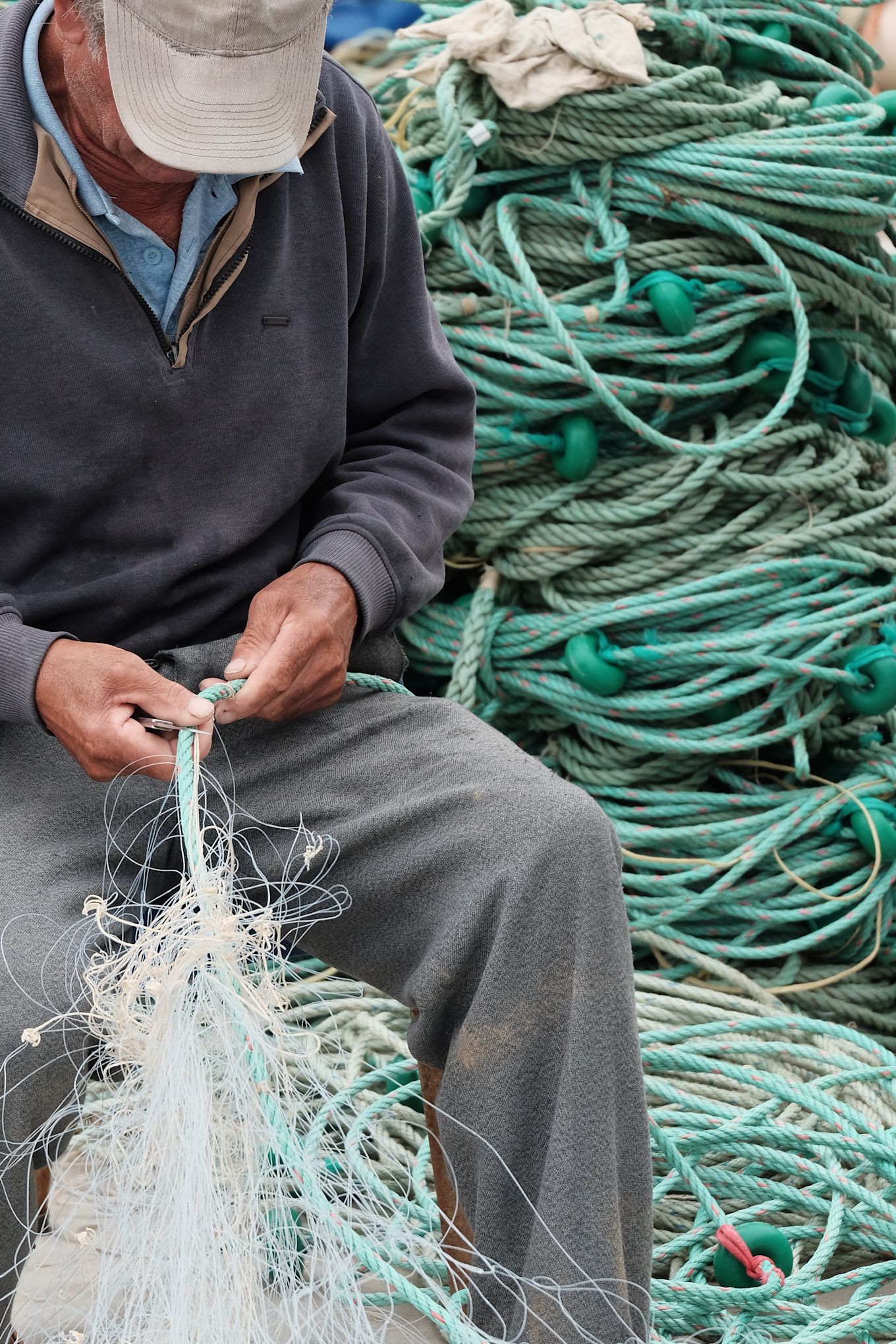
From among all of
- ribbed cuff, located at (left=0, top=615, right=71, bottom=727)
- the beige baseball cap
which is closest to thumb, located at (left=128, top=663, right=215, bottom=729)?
ribbed cuff, located at (left=0, top=615, right=71, bottom=727)

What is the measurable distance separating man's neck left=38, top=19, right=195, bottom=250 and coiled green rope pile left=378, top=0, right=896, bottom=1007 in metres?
0.88

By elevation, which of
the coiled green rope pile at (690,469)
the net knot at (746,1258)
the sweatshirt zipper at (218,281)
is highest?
the sweatshirt zipper at (218,281)

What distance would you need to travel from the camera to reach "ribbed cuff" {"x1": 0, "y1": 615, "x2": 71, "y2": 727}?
1.51 meters

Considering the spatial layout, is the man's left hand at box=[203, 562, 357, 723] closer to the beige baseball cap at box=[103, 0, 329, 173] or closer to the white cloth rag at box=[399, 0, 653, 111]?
the beige baseball cap at box=[103, 0, 329, 173]

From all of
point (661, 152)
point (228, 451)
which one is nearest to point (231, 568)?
point (228, 451)

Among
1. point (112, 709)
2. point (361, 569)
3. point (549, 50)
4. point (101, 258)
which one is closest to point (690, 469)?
point (549, 50)

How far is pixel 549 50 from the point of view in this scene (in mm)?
2436

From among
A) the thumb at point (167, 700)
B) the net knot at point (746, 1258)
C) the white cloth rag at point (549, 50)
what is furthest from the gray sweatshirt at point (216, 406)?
the net knot at point (746, 1258)

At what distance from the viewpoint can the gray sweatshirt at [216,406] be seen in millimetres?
1608

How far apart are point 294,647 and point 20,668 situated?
0.30 meters

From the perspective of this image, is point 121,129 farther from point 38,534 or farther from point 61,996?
point 61,996

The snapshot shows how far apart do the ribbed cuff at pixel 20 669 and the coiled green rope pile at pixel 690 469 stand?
1104 millimetres

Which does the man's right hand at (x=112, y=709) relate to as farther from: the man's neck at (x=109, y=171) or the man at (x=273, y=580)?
the man's neck at (x=109, y=171)

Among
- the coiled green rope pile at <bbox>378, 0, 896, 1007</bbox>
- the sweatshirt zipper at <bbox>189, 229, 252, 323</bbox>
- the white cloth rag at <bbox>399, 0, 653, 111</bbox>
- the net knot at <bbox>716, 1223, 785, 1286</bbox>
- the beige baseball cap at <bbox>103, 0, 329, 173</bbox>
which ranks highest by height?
the beige baseball cap at <bbox>103, 0, 329, 173</bbox>
